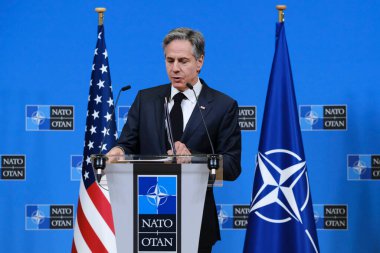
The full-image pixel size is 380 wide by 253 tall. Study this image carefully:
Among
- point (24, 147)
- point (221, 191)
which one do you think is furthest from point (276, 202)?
point (24, 147)

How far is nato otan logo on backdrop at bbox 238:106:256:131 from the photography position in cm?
499

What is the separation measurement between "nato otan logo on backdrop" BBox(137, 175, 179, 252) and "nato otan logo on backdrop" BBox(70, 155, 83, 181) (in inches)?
102

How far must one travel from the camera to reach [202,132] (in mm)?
3115

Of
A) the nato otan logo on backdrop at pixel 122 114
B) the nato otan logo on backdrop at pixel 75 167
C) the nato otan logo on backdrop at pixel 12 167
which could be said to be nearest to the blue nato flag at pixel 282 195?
the nato otan logo on backdrop at pixel 122 114

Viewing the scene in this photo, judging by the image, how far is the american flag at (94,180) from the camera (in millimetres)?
4266

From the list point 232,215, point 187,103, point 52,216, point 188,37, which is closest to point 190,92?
point 187,103

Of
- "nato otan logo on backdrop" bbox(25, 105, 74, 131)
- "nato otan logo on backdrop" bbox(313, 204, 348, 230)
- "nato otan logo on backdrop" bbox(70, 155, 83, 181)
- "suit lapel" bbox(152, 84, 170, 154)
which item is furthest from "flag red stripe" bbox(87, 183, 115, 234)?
"nato otan logo on backdrop" bbox(313, 204, 348, 230)

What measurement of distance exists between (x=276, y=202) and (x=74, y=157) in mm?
1929

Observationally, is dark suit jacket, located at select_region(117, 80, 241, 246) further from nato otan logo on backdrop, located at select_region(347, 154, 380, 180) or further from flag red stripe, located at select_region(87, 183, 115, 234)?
nato otan logo on backdrop, located at select_region(347, 154, 380, 180)

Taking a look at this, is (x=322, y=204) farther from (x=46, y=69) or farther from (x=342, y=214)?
(x=46, y=69)

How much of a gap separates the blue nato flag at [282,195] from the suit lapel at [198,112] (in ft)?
2.20

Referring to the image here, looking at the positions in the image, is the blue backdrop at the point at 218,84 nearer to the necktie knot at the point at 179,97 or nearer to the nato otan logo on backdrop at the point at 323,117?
the nato otan logo on backdrop at the point at 323,117

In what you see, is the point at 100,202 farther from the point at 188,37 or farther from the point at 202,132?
the point at 188,37

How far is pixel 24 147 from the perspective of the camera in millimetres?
5098
